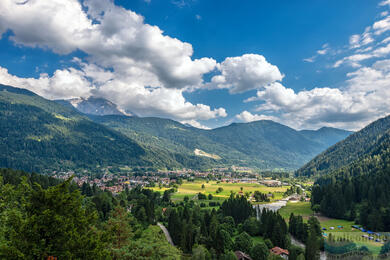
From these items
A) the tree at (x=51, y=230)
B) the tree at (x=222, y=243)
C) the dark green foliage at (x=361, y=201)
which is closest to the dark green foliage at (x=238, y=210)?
the tree at (x=222, y=243)

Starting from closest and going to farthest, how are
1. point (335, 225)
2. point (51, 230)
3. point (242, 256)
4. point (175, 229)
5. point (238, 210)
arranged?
point (51, 230) < point (242, 256) < point (175, 229) < point (335, 225) < point (238, 210)

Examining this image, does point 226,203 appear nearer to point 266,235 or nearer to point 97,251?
point 266,235

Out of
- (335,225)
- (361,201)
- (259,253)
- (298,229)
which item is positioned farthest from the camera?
(361,201)

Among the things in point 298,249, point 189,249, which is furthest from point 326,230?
point 189,249

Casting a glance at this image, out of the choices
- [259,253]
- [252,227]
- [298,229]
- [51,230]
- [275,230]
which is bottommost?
[259,253]

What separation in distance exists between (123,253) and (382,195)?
116 m

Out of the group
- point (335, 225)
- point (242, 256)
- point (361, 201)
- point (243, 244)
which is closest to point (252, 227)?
point (243, 244)

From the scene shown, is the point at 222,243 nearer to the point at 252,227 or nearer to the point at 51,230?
the point at 252,227

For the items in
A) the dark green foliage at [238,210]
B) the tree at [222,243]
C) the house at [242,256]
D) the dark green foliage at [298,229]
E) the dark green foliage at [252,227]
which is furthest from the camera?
the dark green foliage at [238,210]

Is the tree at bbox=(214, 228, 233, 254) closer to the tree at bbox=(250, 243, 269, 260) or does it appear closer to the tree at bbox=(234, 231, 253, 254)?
the tree at bbox=(234, 231, 253, 254)

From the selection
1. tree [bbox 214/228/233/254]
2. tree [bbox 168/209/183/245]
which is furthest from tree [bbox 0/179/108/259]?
tree [bbox 168/209/183/245]

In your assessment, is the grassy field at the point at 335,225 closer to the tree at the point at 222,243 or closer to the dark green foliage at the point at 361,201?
the dark green foliage at the point at 361,201

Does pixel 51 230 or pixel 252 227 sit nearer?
pixel 51 230

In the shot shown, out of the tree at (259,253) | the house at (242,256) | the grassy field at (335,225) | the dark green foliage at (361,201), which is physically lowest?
the house at (242,256)
